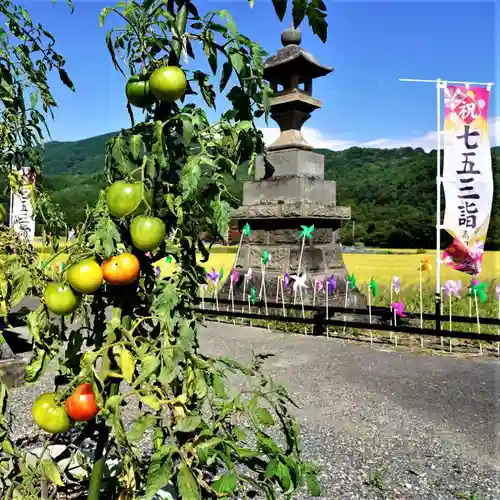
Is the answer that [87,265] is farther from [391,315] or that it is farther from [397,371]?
[391,315]

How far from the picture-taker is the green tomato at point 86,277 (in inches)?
52.9

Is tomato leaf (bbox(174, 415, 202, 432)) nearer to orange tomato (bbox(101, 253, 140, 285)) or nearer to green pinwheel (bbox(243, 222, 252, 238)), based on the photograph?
orange tomato (bbox(101, 253, 140, 285))

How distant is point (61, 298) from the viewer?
1.43 m

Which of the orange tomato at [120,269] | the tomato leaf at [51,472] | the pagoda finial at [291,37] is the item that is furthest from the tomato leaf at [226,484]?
the pagoda finial at [291,37]

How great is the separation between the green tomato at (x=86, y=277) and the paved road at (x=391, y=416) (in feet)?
7.46

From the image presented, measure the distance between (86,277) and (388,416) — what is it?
3.67 m

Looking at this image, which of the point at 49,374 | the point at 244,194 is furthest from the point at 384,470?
the point at 244,194

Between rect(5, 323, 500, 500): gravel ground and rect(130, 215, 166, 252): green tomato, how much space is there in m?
2.30

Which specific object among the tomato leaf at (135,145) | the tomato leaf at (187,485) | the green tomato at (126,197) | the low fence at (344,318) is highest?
the tomato leaf at (135,145)

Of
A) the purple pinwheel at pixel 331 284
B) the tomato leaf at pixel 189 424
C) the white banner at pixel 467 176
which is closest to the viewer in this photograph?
the tomato leaf at pixel 189 424

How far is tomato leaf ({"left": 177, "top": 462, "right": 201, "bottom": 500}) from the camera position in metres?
1.16

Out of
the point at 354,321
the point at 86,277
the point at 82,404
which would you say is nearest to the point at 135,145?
the point at 86,277

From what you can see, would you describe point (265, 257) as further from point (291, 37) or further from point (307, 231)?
point (291, 37)

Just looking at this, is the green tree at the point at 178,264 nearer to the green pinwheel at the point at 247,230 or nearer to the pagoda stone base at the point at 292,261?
the pagoda stone base at the point at 292,261
